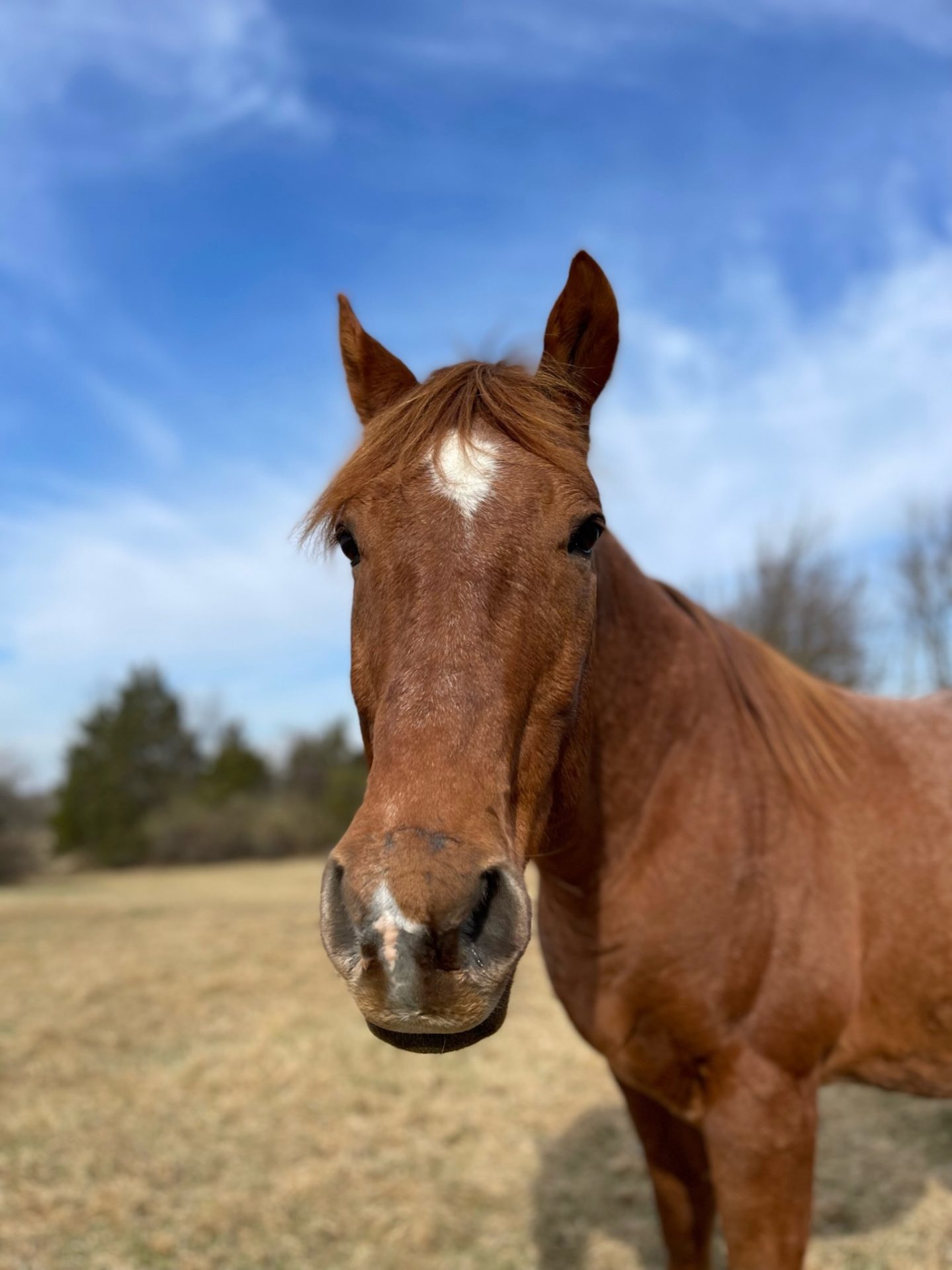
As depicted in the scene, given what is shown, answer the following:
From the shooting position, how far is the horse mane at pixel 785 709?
2.72m

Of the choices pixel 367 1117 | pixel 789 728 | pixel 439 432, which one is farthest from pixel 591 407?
pixel 367 1117

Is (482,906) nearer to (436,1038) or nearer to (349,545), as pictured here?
(436,1038)

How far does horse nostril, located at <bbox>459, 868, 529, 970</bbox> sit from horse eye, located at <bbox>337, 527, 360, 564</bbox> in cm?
91

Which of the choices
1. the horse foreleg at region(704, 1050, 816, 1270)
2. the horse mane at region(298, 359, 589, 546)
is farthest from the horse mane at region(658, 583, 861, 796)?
A: the horse mane at region(298, 359, 589, 546)

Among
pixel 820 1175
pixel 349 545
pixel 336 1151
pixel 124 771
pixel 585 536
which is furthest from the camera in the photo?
pixel 124 771

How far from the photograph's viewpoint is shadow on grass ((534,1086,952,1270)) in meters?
3.89

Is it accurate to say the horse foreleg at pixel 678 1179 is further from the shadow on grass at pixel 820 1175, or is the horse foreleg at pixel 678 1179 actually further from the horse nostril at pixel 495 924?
the horse nostril at pixel 495 924

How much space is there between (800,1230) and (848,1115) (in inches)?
138

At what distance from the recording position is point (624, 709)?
2492mm

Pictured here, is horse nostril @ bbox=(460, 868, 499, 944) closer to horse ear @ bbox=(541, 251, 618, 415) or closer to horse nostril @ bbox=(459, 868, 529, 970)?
horse nostril @ bbox=(459, 868, 529, 970)

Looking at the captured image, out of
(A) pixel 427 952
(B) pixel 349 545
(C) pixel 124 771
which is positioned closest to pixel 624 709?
(B) pixel 349 545

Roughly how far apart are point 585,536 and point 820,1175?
4.31 meters

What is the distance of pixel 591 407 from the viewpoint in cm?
225

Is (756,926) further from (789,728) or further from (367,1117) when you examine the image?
(367,1117)
